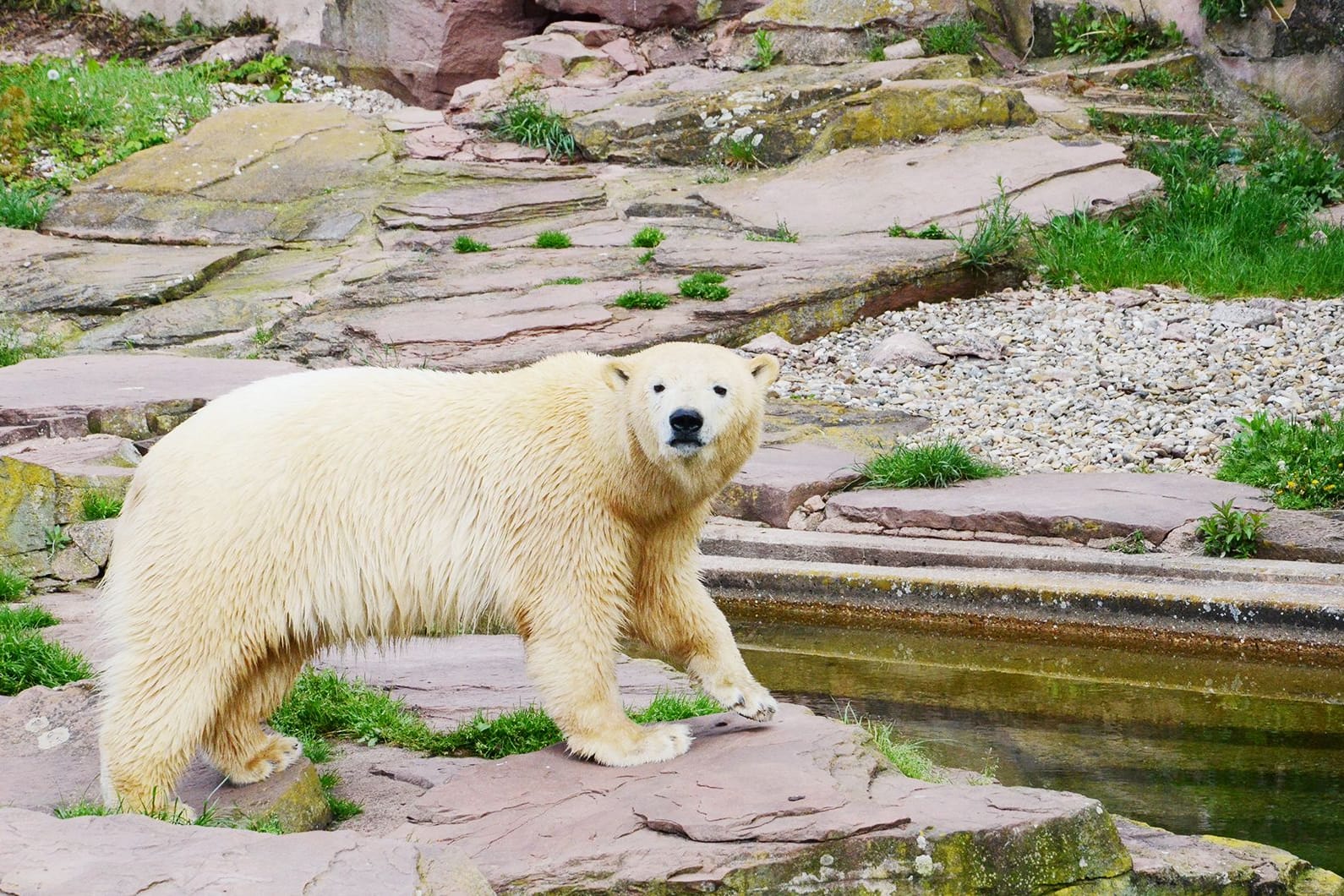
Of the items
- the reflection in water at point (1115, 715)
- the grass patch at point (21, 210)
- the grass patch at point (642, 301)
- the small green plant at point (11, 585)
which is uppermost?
the grass patch at point (21, 210)

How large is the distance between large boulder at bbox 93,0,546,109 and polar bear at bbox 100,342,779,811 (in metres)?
11.0

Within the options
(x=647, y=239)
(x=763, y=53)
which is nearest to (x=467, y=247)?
(x=647, y=239)

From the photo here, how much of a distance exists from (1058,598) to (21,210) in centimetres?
934

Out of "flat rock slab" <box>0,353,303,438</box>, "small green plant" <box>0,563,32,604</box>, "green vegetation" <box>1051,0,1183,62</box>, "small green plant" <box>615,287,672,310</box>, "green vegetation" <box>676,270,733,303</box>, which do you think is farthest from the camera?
"green vegetation" <box>1051,0,1183,62</box>

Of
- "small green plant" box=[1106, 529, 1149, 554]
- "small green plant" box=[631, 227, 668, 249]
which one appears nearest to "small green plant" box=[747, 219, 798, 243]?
"small green plant" box=[631, 227, 668, 249]

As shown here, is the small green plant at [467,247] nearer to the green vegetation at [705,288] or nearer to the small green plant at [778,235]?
the green vegetation at [705,288]

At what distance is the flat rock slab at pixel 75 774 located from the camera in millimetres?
3703

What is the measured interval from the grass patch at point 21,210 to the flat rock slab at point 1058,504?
25.7 ft

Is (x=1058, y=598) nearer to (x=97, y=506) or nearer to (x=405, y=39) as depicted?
(x=97, y=506)

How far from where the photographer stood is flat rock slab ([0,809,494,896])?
255cm

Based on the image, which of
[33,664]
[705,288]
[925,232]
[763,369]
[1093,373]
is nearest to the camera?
[763,369]

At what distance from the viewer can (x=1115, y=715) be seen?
5.04m

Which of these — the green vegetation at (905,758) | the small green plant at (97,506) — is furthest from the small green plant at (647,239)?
the green vegetation at (905,758)

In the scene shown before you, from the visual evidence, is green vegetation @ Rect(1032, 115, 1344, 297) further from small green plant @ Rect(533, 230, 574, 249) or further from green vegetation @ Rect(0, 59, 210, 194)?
green vegetation @ Rect(0, 59, 210, 194)
